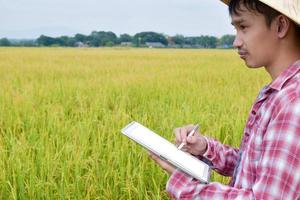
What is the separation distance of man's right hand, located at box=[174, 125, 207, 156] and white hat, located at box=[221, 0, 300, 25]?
35cm

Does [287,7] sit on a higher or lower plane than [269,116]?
higher

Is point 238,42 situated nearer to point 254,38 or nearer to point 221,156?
point 254,38

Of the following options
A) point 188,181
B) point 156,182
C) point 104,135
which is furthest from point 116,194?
point 188,181

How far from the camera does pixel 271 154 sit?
0.81 m

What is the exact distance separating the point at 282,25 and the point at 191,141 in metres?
0.33

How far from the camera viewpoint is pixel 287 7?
0.89m

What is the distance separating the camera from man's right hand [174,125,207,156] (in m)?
1.10

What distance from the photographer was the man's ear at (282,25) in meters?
0.91

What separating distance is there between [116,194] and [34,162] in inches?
19.4

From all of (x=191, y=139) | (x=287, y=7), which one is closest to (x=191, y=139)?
(x=191, y=139)

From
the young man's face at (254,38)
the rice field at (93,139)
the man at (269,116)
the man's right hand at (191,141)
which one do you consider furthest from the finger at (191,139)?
the rice field at (93,139)

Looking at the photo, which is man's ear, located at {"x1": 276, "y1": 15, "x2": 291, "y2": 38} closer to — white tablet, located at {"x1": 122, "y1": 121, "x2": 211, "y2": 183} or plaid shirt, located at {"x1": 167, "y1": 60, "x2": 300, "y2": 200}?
plaid shirt, located at {"x1": 167, "y1": 60, "x2": 300, "y2": 200}

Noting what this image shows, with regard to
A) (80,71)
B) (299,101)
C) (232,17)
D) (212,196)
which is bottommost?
(80,71)

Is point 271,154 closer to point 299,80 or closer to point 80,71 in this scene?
point 299,80
